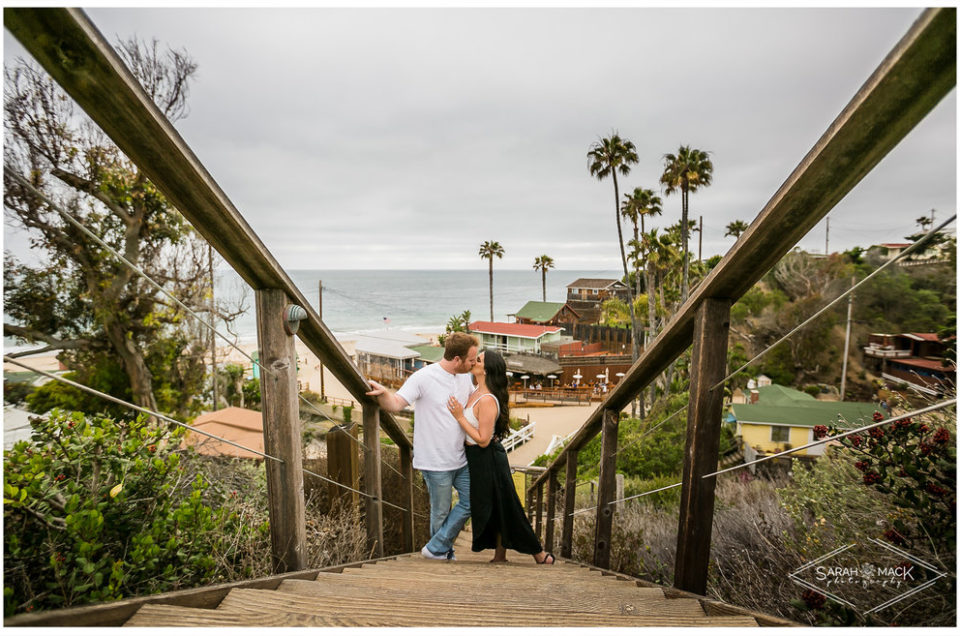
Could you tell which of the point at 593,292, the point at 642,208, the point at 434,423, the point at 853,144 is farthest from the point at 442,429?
the point at 593,292

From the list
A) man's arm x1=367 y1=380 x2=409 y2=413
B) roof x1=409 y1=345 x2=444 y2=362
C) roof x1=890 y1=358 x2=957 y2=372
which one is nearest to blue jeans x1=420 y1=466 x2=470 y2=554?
man's arm x1=367 y1=380 x2=409 y2=413

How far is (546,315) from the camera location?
4003cm


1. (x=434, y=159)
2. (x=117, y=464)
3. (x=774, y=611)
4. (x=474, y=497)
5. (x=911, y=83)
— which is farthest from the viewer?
(x=434, y=159)

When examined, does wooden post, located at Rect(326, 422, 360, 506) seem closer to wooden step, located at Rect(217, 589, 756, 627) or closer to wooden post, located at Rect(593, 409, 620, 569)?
wooden post, located at Rect(593, 409, 620, 569)

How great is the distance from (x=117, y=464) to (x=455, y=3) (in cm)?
196

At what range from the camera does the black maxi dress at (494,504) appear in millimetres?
2920

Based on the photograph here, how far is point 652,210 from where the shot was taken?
66.0 ft

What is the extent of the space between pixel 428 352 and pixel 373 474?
85.7ft

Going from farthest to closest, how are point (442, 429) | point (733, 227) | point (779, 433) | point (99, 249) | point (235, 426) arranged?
point (733, 227) → point (779, 433) → point (235, 426) → point (99, 249) → point (442, 429)

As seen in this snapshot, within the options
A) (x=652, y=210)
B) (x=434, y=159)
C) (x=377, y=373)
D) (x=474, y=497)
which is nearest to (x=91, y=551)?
(x=474, y=497)

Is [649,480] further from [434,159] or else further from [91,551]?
[434,159]

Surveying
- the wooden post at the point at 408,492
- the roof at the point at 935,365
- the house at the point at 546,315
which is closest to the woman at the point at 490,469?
the wooden post at the point at 408,492

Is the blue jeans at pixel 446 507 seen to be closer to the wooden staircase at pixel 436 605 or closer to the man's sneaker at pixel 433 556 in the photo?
the man's sneaker at pixel 433 556

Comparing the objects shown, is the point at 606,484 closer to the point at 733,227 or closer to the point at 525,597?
the point at 525,597
